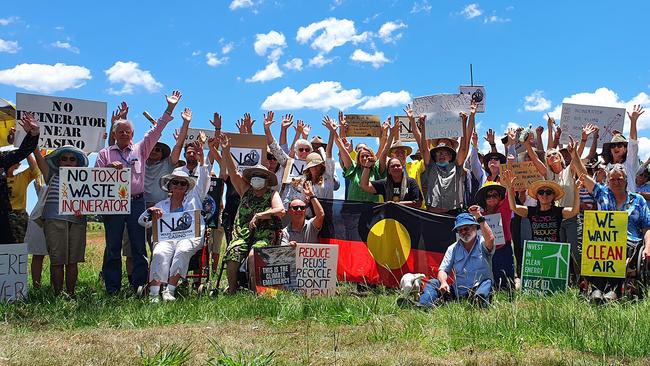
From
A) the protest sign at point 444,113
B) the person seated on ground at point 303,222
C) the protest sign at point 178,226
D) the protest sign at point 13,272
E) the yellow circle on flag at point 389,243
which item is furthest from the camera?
the protest sign at point 444,113

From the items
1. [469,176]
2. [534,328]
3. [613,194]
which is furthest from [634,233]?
[534,328]

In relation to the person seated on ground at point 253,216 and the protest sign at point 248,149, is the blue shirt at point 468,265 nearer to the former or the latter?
the person seated on ground at point 253,216

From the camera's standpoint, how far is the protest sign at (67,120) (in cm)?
860

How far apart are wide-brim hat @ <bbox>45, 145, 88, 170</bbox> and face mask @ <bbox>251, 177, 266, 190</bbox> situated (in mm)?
2254

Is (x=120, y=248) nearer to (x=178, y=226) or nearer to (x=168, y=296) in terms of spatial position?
(x=178, y=226)

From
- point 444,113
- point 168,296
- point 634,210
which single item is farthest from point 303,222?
point 634,210

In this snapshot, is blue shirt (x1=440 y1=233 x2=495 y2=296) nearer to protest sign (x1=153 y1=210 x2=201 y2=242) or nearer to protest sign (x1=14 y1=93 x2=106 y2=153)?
protest sign (x1=153 y1=210 x2=201 y2=242)

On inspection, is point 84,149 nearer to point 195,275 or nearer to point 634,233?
point 195,275

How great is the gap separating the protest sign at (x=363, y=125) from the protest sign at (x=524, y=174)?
122 inches

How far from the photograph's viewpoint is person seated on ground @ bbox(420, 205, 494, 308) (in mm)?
6902

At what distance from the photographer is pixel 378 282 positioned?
882 cm

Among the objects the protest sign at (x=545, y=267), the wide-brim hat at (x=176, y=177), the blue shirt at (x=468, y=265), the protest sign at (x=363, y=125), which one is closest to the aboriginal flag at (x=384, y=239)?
the protest sign at (x=545, y=267)

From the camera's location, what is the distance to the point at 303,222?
8.73m

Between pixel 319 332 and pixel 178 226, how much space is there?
3178 mm
